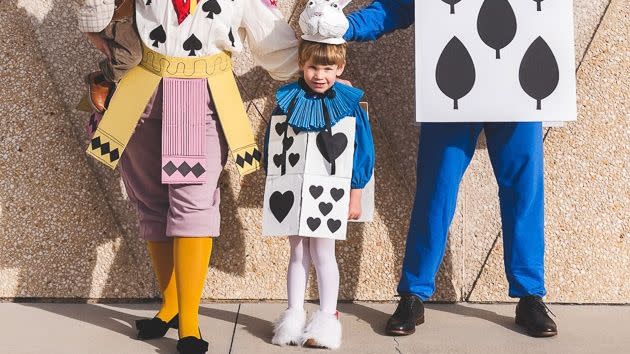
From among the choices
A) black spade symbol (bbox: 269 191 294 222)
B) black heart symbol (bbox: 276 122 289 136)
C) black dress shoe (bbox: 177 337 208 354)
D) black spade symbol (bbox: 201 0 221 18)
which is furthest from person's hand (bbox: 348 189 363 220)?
black spade symbol (bbox: 201 0 221 18)

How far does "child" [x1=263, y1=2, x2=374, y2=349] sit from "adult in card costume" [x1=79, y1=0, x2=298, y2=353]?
15 cm

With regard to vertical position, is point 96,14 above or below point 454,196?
above

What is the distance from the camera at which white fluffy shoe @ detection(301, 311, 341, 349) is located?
10.5 feet

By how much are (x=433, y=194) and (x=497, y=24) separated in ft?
2.45

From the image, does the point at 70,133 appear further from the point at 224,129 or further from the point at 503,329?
the point at 503,329

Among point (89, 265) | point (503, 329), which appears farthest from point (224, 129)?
point (503, 329)

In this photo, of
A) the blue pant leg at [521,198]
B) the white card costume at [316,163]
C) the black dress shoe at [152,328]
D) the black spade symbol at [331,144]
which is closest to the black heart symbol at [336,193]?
the white card costume at [316,163]

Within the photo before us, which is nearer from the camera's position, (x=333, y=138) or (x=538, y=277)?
(x=333, y=138)

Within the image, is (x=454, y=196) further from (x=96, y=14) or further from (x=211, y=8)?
(x=96, y=14)

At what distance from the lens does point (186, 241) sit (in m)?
3.15

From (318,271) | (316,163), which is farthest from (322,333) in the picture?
(316,163)

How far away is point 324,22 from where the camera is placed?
3.16 metres

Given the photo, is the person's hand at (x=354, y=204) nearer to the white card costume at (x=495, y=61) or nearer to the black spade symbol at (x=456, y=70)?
the white card costume at (x=495, y=61)

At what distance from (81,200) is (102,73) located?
2.66 ft
